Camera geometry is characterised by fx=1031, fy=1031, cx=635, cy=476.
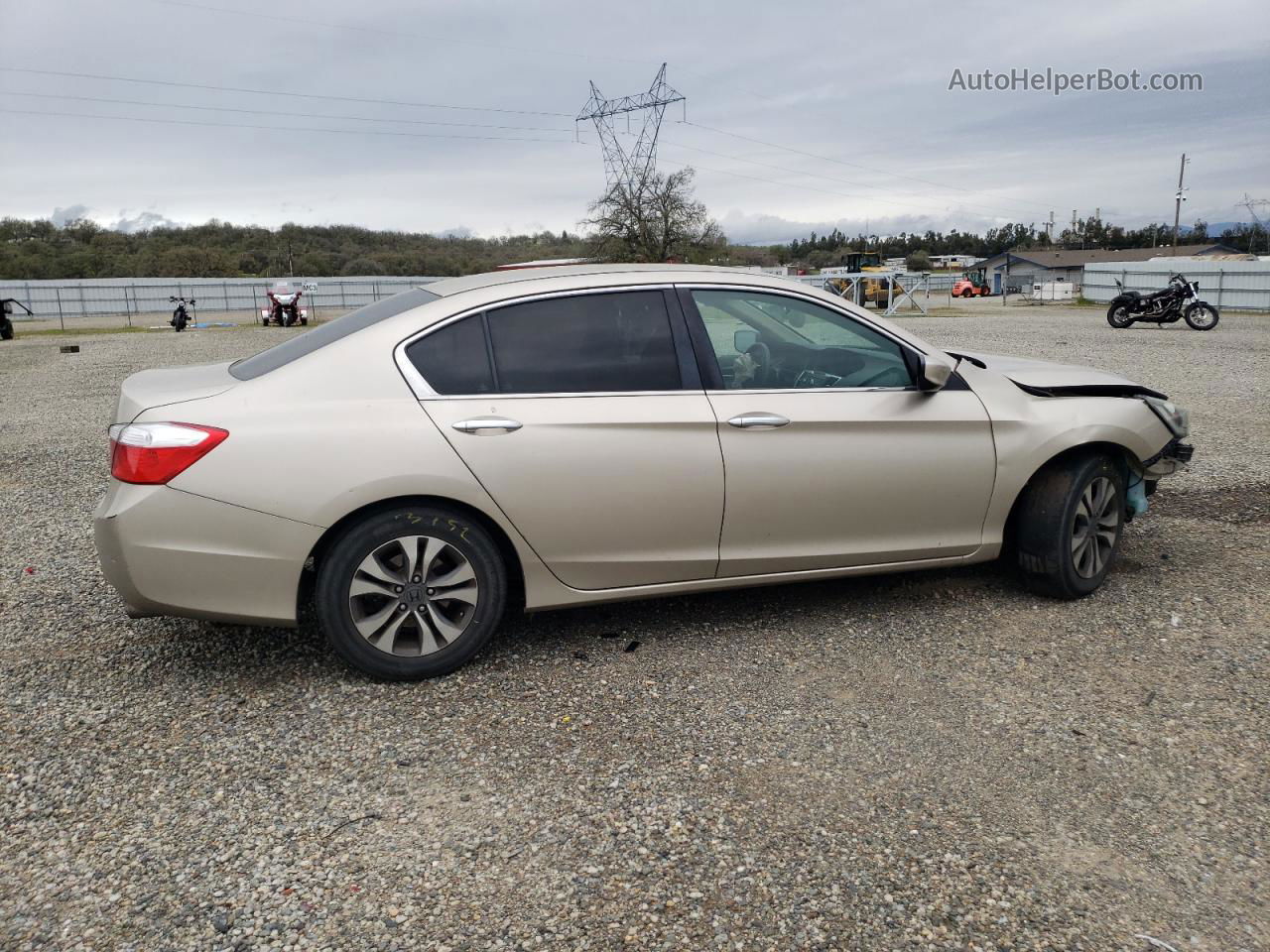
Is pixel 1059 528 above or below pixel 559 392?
below

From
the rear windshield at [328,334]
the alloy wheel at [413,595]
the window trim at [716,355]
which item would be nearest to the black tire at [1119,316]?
the window trim at [716,355]

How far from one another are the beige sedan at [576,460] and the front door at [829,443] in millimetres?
10

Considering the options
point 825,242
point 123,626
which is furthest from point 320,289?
point 825,242

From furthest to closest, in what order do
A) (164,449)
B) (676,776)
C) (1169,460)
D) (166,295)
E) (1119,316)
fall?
(166,295), (1119,316), (1169,460), (164,449), (676,776)

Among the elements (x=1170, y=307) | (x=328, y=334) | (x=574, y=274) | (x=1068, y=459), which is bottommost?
(x=1068, y=459)

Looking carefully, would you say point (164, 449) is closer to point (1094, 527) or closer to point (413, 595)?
point (413, 595)

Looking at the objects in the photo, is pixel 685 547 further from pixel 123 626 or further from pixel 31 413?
pixel 31 413

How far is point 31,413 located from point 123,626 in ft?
29.8

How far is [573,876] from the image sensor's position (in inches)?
110

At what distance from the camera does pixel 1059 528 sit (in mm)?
4680

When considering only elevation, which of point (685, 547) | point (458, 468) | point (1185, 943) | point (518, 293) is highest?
point (518, 293)

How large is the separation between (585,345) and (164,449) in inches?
63.8

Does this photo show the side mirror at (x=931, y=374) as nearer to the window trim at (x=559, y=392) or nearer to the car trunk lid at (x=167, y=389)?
the window trim at (x=559, y=392)

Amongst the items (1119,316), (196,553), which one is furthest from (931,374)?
(1119,316)
